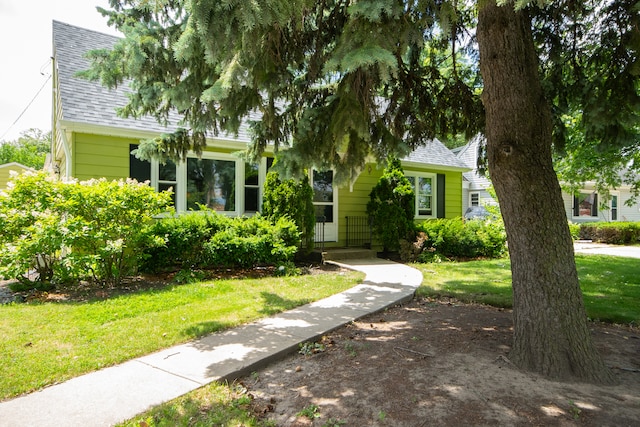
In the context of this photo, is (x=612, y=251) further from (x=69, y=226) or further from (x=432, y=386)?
(x=69, y=226)

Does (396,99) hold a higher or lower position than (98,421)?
higher

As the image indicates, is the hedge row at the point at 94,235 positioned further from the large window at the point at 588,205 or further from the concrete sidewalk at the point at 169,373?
the large window at the point at 588,205

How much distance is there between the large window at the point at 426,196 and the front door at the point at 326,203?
145 inches

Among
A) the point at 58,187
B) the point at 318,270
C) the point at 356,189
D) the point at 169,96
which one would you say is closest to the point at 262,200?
the point at 318,270

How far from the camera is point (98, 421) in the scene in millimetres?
2490

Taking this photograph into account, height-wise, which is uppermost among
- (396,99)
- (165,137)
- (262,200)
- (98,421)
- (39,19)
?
(39,19)

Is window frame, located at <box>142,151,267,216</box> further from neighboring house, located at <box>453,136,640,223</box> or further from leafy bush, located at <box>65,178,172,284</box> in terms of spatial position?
neighboring house, located at <box>453,136,640,223</box>

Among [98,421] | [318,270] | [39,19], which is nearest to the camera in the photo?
[98,421]

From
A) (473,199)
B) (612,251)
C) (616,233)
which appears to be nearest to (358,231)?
(612,251)

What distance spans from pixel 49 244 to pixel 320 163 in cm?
434

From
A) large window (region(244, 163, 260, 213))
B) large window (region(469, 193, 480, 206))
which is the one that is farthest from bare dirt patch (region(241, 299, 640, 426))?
large window (region(469, 193, 480, 206))

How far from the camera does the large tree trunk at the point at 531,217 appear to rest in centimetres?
317

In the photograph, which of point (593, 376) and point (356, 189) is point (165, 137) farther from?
point (356, 189)

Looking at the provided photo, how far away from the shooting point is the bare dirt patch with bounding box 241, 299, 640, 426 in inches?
100
